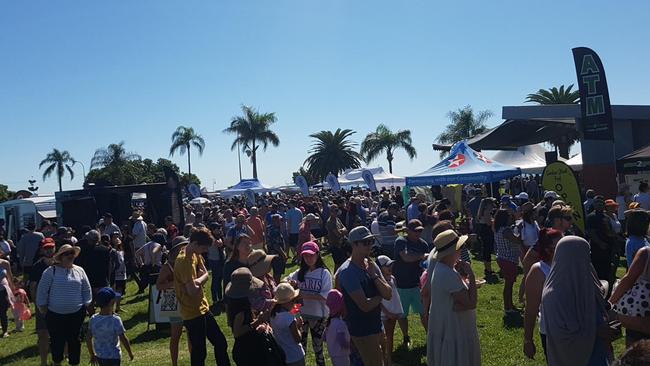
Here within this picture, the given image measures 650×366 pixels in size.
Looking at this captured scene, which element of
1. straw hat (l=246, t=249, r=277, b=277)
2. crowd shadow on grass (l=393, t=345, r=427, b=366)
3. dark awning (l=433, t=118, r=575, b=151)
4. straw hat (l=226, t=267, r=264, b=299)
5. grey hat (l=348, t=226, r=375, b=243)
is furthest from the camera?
dark awning (l=433, t=118, r=575, b=151)

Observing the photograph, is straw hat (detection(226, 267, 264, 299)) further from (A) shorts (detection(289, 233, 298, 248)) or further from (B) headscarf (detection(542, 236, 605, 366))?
(A) shorts (detection(289, 233, 298, 248))

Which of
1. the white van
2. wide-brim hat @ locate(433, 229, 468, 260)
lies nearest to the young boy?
wide-brim hat @ locate(433, 229, 468, 260)

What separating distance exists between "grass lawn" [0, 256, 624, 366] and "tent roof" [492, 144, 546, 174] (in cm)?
1489

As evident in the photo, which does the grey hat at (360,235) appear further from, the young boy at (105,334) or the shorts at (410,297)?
the young boy at (105,334)

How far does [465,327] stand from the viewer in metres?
4.46

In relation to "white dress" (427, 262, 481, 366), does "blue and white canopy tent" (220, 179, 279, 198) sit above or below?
above

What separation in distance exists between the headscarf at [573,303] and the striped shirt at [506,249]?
186 inches

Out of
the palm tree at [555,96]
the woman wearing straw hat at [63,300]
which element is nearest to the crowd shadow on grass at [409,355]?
the woman wearing straw hat at [63,300]

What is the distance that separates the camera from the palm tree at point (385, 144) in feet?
199


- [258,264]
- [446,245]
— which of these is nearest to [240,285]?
[258,264]


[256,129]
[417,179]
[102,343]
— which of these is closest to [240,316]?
[102,343]

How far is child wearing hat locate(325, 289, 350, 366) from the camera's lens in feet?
16.9

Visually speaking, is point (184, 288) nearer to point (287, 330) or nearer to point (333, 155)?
point (287, 330)

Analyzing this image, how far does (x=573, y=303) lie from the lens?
3.88 metres
